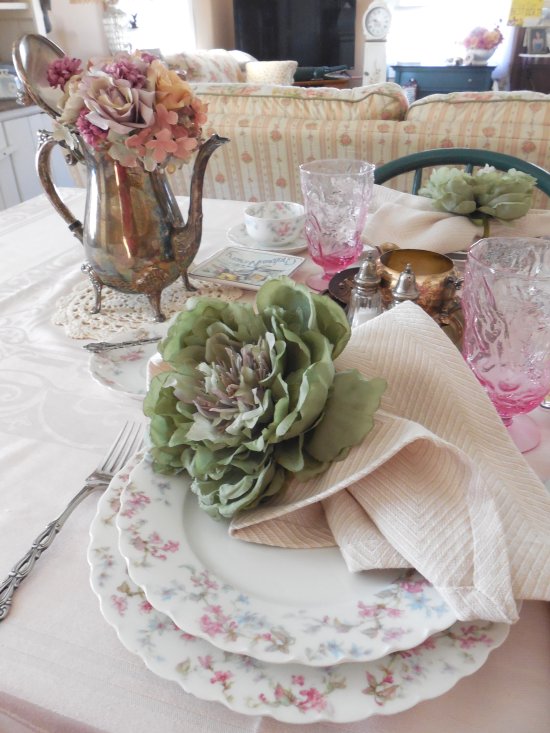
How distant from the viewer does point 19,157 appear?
2.84m

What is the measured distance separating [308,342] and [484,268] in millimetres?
181

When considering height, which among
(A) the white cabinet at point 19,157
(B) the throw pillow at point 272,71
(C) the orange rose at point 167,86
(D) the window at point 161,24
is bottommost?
(A) the white cabinet at point 19,157

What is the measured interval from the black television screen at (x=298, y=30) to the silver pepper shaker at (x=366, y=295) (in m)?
4.86

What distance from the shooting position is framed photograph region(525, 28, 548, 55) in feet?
13.7

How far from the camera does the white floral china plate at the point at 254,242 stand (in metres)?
0.86

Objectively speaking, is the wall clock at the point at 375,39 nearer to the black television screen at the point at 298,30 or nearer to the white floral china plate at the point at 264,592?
the black television screen at the point at 298,30

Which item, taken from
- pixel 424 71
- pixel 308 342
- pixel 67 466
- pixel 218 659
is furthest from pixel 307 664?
pixel 424 71

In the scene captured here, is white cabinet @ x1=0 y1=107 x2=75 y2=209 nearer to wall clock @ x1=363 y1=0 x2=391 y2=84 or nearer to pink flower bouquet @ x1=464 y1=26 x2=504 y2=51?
wall clock @ x1=363 y1=0 x2=391 y2=84

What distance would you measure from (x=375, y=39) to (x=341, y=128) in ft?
11.9

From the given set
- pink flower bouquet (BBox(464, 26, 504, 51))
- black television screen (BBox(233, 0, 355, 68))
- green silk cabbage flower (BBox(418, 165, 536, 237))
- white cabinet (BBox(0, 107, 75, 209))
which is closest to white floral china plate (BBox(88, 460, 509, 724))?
green silk cabbage flower (BBox(418, 165, 536, 237))

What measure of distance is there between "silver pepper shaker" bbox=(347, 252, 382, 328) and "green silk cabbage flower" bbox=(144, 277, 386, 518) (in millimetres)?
160

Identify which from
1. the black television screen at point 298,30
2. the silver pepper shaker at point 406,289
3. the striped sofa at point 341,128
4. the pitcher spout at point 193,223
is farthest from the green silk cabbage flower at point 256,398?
the black television screen at point 298,30

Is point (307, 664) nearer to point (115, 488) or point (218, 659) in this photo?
point (218, 659)

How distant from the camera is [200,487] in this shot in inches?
14.1
